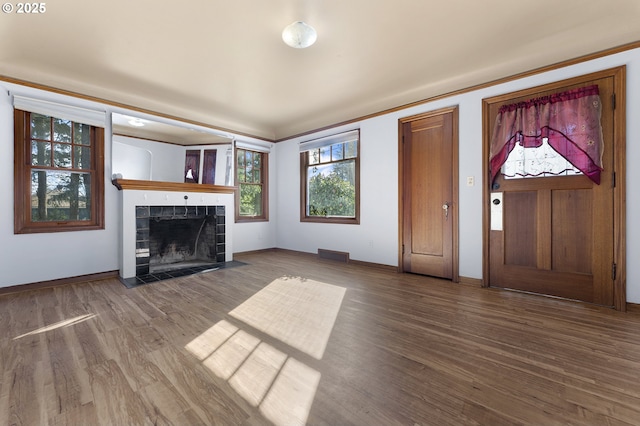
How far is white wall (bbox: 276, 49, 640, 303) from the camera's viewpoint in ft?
8.38

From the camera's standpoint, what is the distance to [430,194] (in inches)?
152

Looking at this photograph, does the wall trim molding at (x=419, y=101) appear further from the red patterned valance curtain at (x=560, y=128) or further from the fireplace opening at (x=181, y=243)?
the fireplace opening at (x=181, y=243)

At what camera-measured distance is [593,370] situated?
163cm

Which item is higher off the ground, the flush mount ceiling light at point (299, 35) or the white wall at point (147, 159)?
the flush mount ceiling light at point (299, 35)

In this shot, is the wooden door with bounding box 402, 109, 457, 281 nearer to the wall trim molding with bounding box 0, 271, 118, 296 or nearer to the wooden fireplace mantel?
the wooden fireplace mantel

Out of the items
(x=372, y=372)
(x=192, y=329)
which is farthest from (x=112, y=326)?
(x=372, y=372)

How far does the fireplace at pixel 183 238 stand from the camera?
420cm

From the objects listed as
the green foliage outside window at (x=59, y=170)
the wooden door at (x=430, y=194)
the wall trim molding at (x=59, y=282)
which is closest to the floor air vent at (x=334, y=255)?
the wooden door at (x=430, y=194)

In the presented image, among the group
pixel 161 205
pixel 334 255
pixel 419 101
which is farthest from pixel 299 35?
pixel 334 255

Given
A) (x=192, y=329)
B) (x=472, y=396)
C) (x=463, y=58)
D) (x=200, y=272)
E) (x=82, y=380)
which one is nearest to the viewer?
(x=472, y=396)

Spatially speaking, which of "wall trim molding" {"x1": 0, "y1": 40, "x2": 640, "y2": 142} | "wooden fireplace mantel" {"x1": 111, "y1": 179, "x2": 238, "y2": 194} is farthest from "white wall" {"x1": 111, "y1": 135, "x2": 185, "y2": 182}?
"wall trim molding" {"x1": 0, "y1": 40, "x2": 640, "y2": 142}

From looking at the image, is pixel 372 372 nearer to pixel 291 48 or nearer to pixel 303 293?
pixel 303 293

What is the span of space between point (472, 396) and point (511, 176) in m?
2.72

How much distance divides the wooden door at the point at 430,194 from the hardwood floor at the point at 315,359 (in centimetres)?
85
